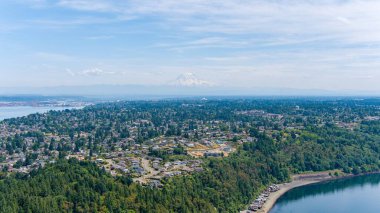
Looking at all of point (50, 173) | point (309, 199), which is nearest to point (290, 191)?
point (309, 199)

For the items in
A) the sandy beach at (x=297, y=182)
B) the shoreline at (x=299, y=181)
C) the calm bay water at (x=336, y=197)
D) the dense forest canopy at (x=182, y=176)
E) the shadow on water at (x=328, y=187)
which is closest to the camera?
the dense forest canopy at (x=182, y=176)

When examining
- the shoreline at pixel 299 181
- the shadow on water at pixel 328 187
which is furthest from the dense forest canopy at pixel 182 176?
the shadow on water at pixel 328 187

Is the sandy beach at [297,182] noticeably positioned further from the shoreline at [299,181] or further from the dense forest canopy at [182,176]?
the dense forest canopy at [182,176]

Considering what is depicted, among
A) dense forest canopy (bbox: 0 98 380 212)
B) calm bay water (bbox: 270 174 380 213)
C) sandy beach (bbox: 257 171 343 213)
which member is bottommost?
calm bay water (bbox: 270 174 380 213)

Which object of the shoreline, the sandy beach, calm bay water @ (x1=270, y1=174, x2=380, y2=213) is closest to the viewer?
calm bay water @ (x1=270, y1=174, x2=380, y2=213)

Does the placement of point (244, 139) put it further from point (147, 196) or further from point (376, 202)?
point (147, 196)

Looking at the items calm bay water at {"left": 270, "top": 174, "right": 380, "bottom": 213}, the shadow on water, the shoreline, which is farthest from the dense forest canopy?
calm bay water at {"left": 270, "top": 174, "right": 380, "bottom": 213}

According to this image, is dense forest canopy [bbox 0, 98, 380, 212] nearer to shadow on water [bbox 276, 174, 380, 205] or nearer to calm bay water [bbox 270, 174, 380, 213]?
shadow on water [bbox 276, 174, 380, 205]

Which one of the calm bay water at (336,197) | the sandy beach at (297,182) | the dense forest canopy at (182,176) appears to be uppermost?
the dense forest canopy at (182,176)

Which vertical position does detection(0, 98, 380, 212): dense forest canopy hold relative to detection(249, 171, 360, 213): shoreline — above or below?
above
